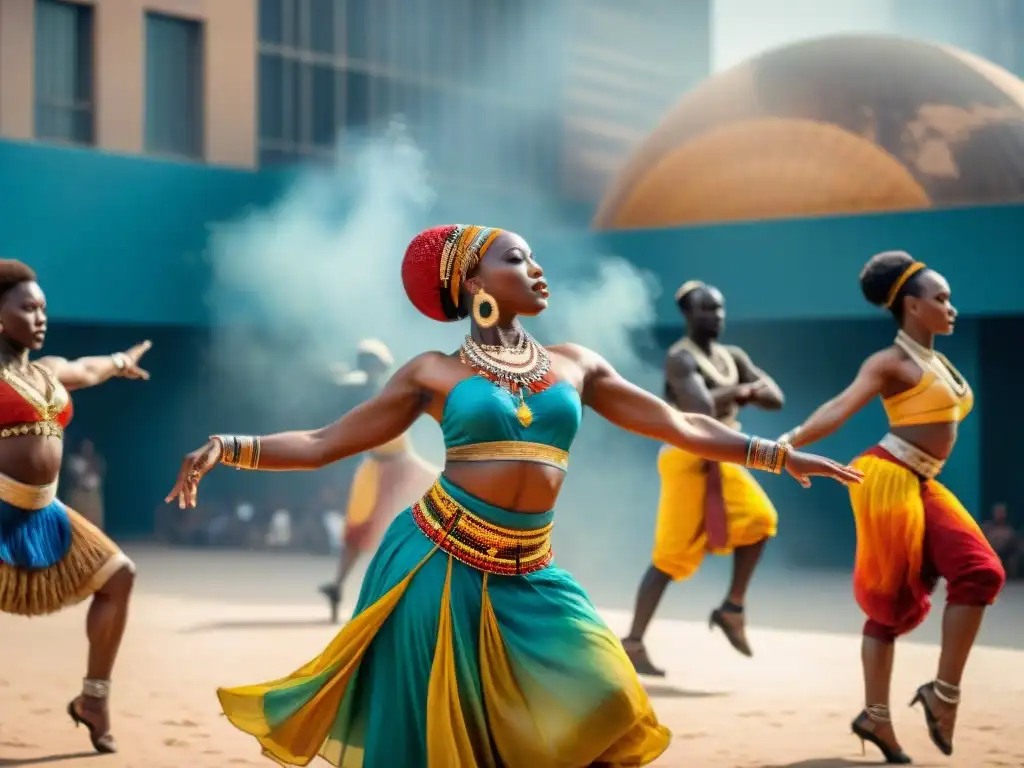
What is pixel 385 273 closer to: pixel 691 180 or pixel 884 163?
pixel 691 180

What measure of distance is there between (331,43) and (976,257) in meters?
16.1

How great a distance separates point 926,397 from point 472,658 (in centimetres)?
298

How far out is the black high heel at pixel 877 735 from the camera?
760cm

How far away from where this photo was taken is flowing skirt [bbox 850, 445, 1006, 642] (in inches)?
298

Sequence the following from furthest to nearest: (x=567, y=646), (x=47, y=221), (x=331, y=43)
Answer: (x=331, y=43) < (x=47, y=221) < (x=567, y=646)

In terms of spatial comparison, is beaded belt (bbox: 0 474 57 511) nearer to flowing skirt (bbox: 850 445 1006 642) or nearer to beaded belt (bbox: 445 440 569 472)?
beaded belt (bbox: 445 440 569 472)

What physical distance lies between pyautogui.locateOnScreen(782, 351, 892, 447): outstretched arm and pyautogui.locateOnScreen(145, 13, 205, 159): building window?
18976mm

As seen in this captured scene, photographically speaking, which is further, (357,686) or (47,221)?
(47,221)

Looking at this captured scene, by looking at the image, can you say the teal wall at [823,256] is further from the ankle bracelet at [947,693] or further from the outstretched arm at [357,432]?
the outstretched arm at [357,432]

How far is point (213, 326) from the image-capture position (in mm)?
21094

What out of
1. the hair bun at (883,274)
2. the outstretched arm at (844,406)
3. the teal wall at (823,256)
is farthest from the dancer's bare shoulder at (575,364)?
the teal wall at (823,256)

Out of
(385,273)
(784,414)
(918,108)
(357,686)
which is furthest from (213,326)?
(357,686)

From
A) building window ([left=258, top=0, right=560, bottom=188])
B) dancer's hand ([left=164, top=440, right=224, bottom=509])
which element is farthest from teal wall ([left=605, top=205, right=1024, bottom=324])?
dancer's hand ([left=164, top=440, right=224, bottom=509])

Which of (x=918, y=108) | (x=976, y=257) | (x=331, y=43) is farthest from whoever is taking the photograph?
(x=331, y=43)
